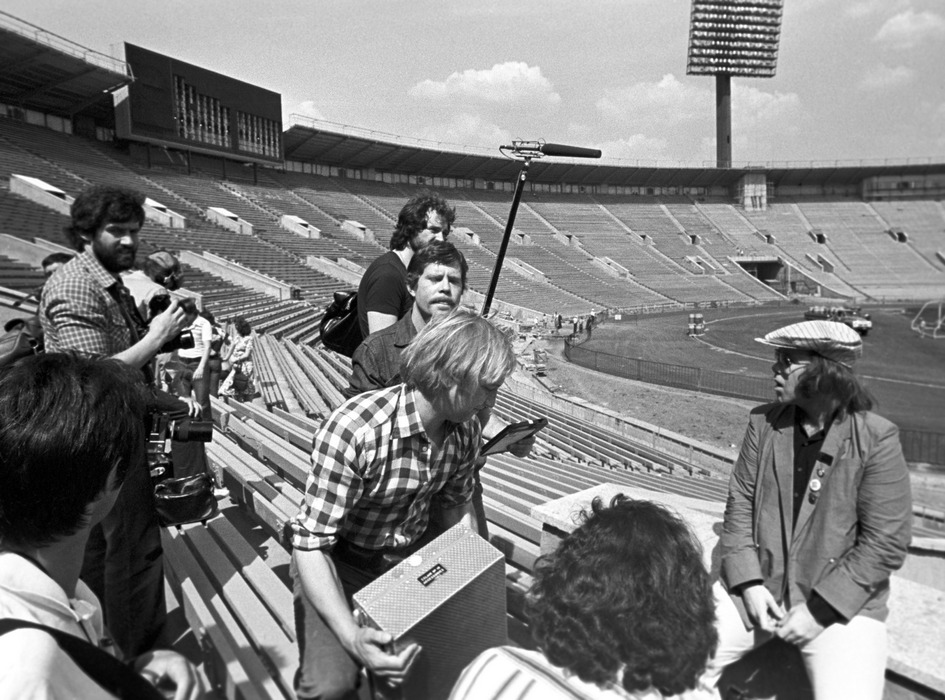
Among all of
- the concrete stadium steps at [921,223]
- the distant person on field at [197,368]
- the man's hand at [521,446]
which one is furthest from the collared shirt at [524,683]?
the concrete stadium steps at [921,223]

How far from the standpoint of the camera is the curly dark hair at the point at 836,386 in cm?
221

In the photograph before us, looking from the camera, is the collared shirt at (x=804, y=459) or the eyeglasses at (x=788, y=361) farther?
the eyeglasses at (x=788, y=361)

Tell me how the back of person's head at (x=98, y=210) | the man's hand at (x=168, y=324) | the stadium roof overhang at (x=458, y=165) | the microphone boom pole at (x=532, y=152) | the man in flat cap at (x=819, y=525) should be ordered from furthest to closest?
the stadium roof overhang at (x=458, y=165) < the microphone boom pole at (x=532, y=152) < the back of person's head at (x=98, y=210) < the man's hand at (x=168, y=324) < the man in flat cap at (x=819, y=525)

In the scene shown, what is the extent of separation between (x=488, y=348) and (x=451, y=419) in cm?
26

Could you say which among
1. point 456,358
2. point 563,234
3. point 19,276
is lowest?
point 456,358

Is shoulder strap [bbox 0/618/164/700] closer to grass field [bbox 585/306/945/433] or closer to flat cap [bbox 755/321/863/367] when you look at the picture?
flat cap [bbox 755/321/863/367]

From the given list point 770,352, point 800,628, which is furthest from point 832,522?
point 770,352

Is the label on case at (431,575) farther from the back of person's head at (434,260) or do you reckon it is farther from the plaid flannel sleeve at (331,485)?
the back of person's head at (434,260)

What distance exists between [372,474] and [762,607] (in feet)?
4.51

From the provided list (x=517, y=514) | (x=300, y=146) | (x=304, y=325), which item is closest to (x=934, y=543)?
(x=517, y=514)

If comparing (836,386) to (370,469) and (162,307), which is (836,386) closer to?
(370,469)

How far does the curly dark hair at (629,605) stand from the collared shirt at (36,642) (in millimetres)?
810

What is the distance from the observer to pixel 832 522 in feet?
6.99

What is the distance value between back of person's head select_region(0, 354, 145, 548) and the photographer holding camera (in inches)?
36.3
